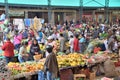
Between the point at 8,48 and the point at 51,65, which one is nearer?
the point at 51,65

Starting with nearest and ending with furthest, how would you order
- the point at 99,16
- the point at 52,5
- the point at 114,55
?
the point at 114,55
the point at 52,5
the point at 99,16

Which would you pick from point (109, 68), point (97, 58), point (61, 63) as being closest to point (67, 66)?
point (61, 63)

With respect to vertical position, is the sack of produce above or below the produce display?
below

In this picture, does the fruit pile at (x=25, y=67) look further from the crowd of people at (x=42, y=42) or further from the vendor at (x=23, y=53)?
the crowd of people at (x=42, y=42)

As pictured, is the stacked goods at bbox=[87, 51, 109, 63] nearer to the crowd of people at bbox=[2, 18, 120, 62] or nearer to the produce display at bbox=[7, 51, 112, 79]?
the produce display at bbox=[7, 51, 112, 79]

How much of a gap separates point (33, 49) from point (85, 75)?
2413 millimetres

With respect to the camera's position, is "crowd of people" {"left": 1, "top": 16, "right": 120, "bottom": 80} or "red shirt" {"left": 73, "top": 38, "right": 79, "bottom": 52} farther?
"red shirt" {"left": 73, "top": 38, "right": 79, "bottom": 52}

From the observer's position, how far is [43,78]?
35.3 ft

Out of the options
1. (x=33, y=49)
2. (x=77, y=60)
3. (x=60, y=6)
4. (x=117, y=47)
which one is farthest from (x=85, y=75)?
(x=60, y=6)

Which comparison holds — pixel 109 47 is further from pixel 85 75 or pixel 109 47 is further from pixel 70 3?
pixel 70 3

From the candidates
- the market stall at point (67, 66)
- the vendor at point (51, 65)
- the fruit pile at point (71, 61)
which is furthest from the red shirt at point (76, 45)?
the vendor at point (51, 65)

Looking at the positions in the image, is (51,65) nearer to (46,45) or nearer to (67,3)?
(46,45)

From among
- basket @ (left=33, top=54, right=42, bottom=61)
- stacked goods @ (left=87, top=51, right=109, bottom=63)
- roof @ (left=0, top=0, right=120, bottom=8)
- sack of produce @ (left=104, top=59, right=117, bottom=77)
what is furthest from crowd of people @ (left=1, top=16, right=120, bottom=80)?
roof @ (left=0, top=0, right=120, bottom=8)

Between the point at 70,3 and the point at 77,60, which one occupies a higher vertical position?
the point at 70,3
